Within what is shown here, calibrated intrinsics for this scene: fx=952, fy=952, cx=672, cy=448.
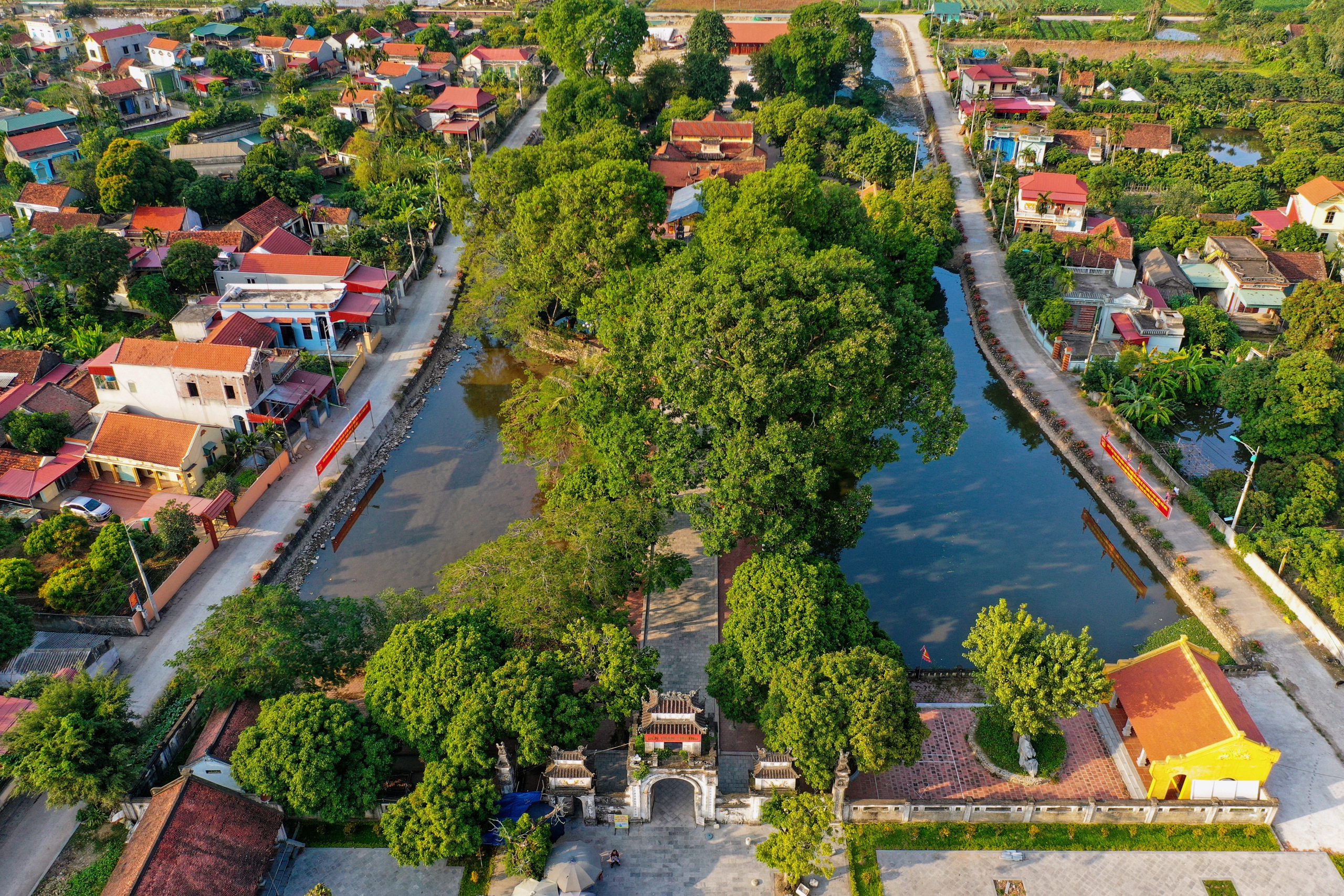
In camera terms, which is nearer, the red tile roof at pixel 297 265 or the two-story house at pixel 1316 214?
the red tile roof at pixel 297 265

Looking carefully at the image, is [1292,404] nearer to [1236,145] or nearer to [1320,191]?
[1320,191]

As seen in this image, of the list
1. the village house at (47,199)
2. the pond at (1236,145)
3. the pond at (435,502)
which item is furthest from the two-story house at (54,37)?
the pond at (1236,145)

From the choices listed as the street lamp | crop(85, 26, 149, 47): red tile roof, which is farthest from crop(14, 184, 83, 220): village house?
the street lamp

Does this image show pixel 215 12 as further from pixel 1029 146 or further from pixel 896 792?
pixel 896 792

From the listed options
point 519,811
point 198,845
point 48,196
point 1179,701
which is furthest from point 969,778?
point 48,196

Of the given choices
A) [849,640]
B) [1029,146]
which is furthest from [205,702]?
[1029,146]

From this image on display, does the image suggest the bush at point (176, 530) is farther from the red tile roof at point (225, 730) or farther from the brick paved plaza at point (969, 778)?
the brick paved plaza at point (969, 778)
